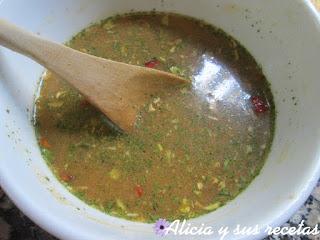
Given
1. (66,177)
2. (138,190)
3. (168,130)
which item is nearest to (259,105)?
(168,130)

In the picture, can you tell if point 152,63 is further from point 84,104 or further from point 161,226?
point 161,226

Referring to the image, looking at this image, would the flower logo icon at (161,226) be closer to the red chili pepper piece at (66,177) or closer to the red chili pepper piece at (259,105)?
the red chili pepper piece at (66,177)

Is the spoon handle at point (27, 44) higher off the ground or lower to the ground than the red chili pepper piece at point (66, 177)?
higher

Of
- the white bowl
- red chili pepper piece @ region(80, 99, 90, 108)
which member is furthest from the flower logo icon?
red chili pepper piece @ region(80, 99, 90, 108)

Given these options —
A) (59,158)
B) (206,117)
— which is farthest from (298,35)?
(59,158)

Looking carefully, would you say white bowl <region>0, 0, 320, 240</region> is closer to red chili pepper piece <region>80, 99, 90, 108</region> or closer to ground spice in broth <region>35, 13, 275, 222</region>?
ground spice in broth <region>35, 13, 275, 222</region>

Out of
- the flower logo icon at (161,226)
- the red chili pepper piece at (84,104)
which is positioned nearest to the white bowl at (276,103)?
the flower logo icon at (161,226)

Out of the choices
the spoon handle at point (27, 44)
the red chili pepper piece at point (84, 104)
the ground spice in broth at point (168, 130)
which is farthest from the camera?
the red chili pepper piece at point (84, 104)
